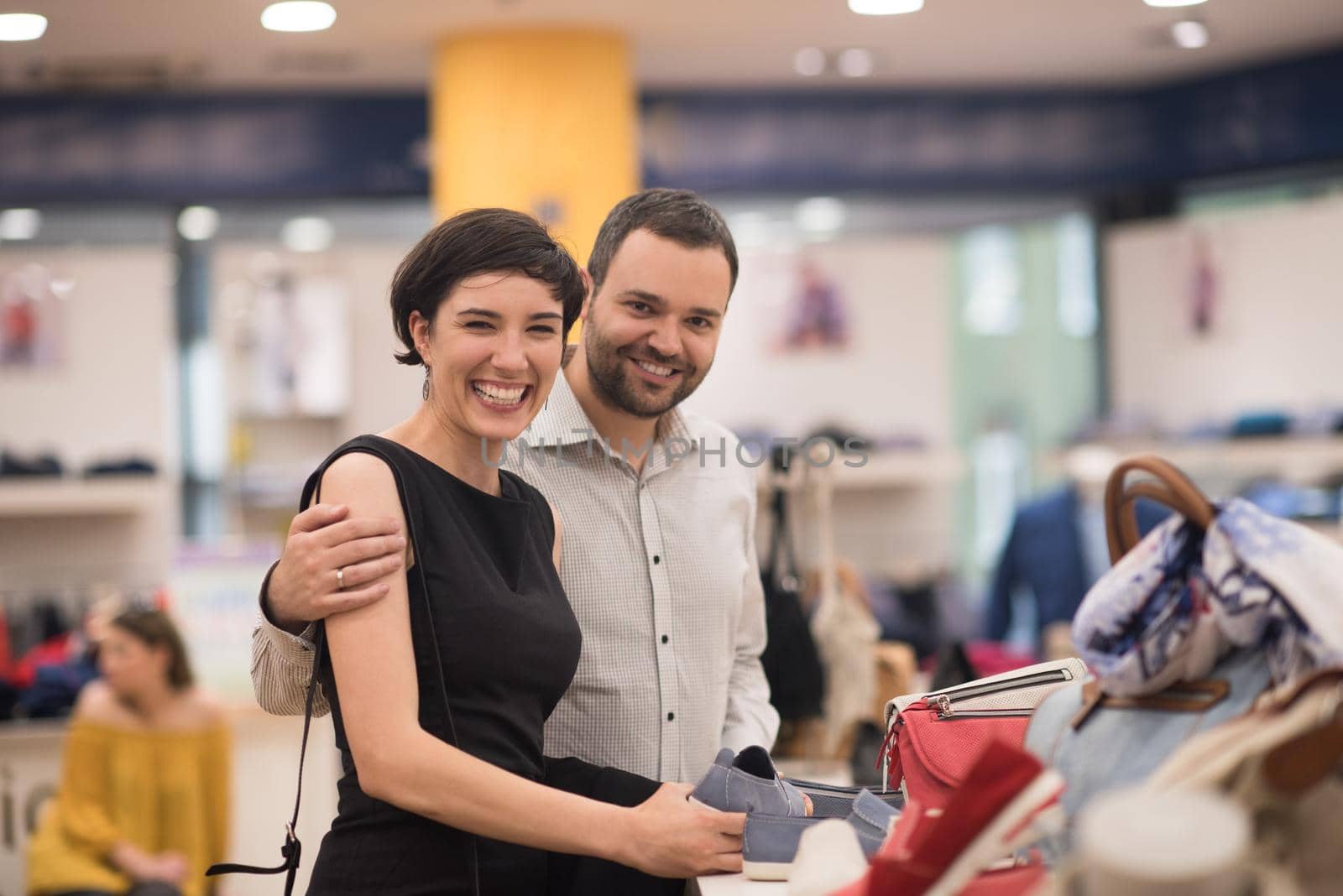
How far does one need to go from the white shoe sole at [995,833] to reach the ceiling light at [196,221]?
259 inches

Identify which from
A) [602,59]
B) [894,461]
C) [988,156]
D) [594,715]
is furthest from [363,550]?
[988,156]

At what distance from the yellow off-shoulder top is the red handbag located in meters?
3.43

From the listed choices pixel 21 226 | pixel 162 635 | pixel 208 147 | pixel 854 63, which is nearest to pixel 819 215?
pixel 854 63

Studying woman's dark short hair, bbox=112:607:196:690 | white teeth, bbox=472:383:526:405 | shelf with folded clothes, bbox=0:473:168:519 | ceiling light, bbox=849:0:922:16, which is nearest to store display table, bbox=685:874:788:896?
white teeth, bbox=472:383:526:405

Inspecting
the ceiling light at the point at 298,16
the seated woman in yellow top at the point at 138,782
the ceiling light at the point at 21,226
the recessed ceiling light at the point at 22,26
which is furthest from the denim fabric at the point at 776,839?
the ceiling light at the point at 21,226

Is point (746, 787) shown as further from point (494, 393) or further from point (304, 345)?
point (304, 345)

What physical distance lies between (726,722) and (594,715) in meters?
0.30

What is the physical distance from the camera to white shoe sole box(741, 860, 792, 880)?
1571 millimetres

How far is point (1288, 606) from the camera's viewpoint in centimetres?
125

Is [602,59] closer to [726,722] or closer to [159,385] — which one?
[159,385]

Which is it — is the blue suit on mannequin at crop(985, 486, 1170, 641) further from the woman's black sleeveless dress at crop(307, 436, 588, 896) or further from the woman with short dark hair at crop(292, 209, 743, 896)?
the woman's black sleeveless dress at crop(307, 436, 588, 896)

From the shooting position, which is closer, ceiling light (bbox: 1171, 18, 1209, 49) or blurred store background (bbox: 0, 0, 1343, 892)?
blurred store background (bbox: 0, 0, 1343, 892)

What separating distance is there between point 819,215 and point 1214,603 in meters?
6.41

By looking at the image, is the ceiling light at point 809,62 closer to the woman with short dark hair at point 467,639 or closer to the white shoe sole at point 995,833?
the woman with short dark hair at point 467,639
